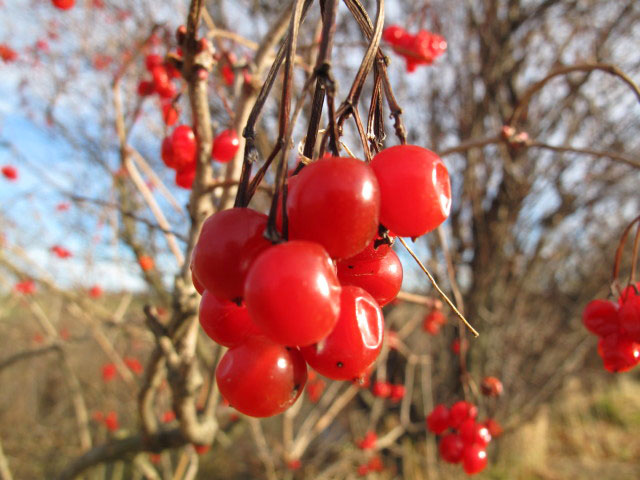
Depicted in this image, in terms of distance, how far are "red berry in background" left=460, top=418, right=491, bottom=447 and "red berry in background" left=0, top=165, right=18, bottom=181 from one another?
4.04 metres

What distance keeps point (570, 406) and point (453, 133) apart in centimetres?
547

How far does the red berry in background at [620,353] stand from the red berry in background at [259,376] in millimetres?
807

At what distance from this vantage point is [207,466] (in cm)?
516

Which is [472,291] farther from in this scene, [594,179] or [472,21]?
[472,21]

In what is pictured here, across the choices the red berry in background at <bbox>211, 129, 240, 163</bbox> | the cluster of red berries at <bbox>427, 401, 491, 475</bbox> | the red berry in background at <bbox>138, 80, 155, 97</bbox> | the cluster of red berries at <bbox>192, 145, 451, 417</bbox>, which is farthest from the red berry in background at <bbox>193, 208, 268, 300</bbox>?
the red berry in background at <bbox>138, 80, 155, 97</bbox>

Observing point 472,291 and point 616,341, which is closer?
point 616,341

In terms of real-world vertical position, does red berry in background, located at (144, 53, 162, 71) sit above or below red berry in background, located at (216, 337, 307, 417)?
above

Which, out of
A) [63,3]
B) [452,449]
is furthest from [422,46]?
[63,3]

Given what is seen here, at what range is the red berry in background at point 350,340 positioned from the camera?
1.48 feet

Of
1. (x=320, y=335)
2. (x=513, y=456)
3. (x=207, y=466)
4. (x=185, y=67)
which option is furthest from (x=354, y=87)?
(x=513, y=456)

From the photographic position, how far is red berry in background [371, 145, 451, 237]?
0.46 metres

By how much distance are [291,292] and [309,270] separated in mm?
25

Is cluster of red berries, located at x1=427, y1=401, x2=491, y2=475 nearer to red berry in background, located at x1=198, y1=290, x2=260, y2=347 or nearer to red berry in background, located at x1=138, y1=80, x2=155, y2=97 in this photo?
red berry in background, located at x1=198, y1=290, x2=260, y2=347

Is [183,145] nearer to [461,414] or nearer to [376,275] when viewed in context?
[376,275]
